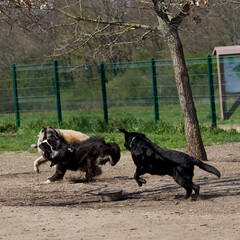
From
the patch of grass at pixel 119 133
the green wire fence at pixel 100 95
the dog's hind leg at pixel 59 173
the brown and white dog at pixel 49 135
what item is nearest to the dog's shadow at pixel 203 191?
the dog's hind leg at pixel 59 173

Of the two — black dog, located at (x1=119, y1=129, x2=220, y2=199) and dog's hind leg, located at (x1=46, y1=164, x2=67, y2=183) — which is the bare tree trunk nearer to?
black dog, located at (x1=119, y1=129, x2=220, y2=199)

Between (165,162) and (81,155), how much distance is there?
1.95 meters

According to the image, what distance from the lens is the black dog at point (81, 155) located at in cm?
860

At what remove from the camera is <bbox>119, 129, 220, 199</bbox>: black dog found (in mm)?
6914

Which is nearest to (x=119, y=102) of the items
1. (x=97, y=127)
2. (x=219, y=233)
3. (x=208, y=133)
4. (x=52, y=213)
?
(x=97, y=127)

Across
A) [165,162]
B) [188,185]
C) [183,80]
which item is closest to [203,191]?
[188,185]

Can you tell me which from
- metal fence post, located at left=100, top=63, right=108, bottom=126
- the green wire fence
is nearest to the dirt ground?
metal fence post, located at left=100, top=63, right=108, bottom=126

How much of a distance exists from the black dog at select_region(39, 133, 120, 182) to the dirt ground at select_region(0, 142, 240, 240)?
0.23 m

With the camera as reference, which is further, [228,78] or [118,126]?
[228,78]

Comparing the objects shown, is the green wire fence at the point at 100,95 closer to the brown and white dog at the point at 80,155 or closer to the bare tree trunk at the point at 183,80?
the bare tree trunk at the point at 183,80

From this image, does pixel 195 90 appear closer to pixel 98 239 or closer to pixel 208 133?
pixel 208 133

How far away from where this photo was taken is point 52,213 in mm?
6266

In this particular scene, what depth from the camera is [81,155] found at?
8594 mm

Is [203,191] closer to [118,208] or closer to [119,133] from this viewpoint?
[118,208]
